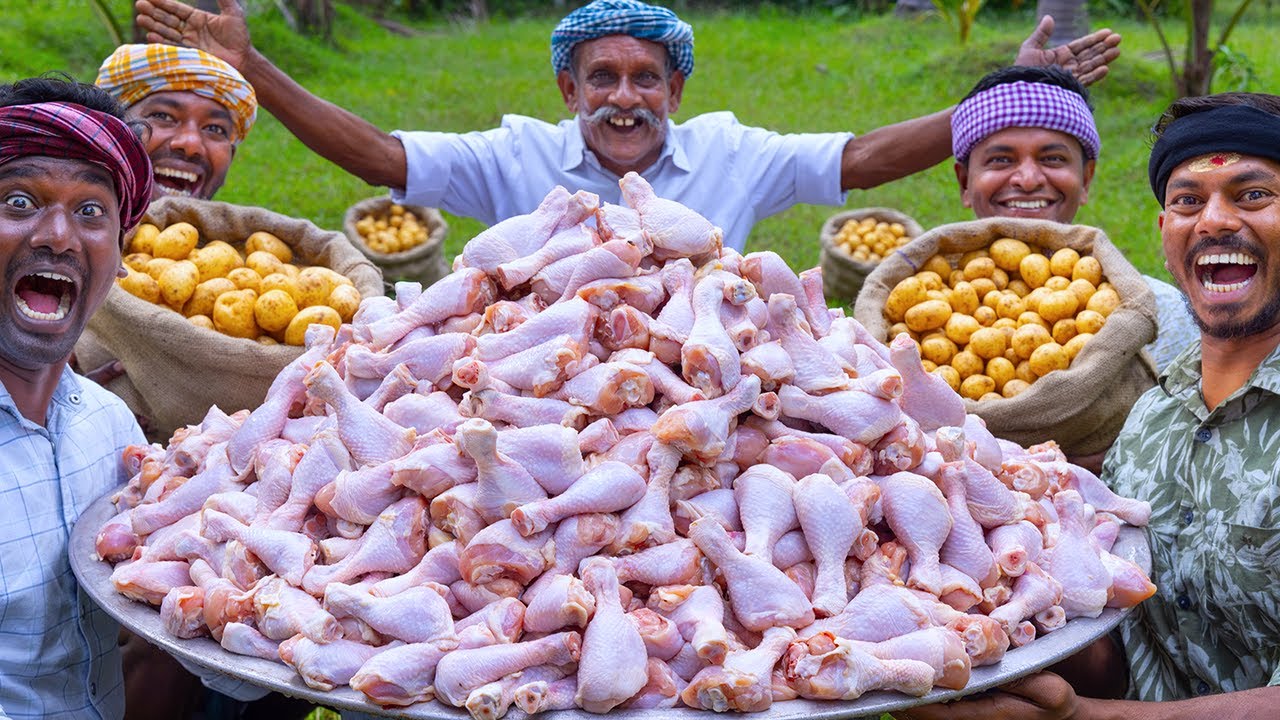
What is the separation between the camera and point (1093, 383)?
358 centimetres

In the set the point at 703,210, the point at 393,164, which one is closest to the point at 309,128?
the point at 393,164

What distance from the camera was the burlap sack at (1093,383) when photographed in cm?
357

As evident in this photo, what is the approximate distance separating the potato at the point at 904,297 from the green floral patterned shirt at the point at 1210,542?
1.18 meters

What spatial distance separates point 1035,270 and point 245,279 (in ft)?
8.90

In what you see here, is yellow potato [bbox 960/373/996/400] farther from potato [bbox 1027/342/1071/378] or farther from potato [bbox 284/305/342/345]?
potato [bbox 284/305/342/345]

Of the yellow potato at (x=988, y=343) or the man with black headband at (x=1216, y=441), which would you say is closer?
the man with black headband at (x=1216, y=441)

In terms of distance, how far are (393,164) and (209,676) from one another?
113 inches

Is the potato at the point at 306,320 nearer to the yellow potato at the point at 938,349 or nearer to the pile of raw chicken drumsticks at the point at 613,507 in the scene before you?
the pile of raw chicken drumsticks at the point at 613,507

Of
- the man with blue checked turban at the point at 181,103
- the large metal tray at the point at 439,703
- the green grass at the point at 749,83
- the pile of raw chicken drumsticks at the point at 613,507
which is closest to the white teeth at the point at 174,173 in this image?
the man with blue checked turban at the point at 181,103

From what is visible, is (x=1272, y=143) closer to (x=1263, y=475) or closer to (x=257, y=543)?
(x=1263, y=475)

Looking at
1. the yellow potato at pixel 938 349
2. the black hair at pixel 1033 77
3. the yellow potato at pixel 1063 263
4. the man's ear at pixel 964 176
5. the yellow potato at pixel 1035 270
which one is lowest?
the yellow potato at pixel 938 349

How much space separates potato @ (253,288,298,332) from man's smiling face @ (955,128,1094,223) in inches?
98.0

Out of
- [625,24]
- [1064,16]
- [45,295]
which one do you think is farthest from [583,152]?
[1064,16]

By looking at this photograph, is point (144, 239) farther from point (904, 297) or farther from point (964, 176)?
point (964, 176)
